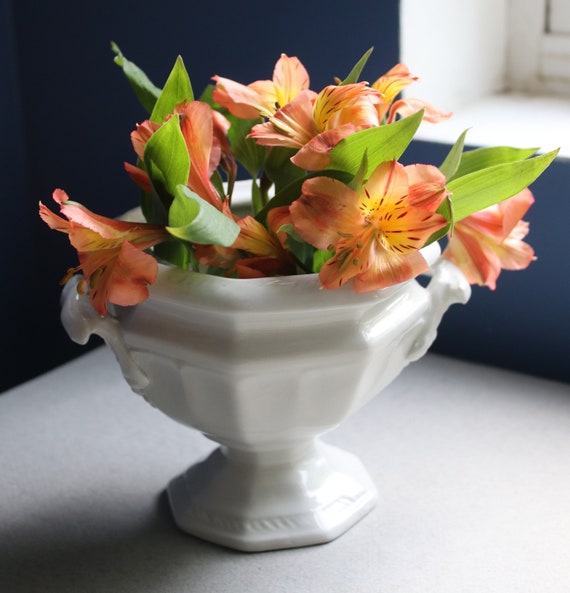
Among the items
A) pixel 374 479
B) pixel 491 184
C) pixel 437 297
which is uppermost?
pixel 491 184

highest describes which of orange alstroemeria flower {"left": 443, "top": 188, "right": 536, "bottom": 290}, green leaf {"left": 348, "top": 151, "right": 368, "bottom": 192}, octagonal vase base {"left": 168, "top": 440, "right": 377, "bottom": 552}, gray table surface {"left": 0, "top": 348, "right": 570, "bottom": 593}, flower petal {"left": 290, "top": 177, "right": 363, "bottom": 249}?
green leaf {"left": 348, "top": 151, "right": 368, "bottom": 192}

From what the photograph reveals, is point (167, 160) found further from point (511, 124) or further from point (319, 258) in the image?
point (511, 124)

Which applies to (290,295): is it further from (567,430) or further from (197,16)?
(197,16)

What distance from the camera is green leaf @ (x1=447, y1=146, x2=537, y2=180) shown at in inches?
30.4

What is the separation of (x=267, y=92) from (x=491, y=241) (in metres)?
0.20

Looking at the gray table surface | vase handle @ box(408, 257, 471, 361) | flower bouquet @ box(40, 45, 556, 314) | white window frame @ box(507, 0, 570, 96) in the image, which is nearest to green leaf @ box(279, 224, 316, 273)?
flower bouquet @ box(40, 45, 556, 314)

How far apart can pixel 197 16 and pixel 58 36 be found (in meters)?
0.23

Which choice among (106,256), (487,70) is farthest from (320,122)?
(487,70)

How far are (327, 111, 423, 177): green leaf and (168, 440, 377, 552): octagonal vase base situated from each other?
237 mm

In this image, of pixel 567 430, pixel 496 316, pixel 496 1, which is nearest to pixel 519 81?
pixel 496 1

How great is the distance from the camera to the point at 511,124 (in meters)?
1.13

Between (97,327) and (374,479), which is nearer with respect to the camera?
(97,327)

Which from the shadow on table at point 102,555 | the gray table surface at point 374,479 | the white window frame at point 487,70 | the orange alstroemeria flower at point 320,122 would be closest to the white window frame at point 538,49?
the white window frame at point 487,70

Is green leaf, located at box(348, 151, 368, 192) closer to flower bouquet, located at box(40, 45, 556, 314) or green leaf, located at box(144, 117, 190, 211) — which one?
flower bouquet, located at box(40, 45, 556, 314)
